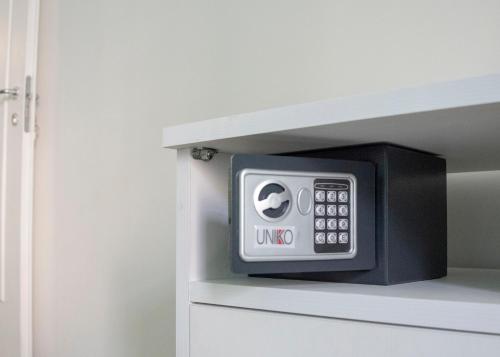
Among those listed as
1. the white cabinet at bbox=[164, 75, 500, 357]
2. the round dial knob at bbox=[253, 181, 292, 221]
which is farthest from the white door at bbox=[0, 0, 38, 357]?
the round dial knob at bbox=[253, 181, 292, 221]

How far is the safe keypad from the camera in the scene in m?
0.60

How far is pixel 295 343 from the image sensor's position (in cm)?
57

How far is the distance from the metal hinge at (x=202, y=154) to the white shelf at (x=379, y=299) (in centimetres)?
15

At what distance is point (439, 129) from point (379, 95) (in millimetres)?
95

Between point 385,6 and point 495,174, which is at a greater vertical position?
point 385,6

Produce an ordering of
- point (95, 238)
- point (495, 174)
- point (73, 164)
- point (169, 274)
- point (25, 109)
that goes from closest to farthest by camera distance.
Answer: point (495, 174) < point (169, 274) < point (95, 238) < point (73, 164) < point (25, 109)

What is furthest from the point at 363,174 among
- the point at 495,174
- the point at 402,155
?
the point at 495,174

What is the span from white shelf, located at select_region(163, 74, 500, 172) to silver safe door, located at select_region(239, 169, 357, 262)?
48 millimetres

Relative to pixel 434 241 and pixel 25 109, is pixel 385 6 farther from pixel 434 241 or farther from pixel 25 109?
pixel 25 109

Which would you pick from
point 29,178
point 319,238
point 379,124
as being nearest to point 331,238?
point 319,238

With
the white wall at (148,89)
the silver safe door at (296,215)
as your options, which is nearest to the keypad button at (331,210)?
the silver safe door at (296,215)

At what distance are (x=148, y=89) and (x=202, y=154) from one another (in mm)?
900

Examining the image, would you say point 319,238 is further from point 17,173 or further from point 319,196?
point 17,173

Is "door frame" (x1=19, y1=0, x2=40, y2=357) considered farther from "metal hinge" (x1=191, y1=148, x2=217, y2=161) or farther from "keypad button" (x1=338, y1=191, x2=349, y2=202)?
"keypad button" (x1=338, y1=191, x2=349, y2=202)
